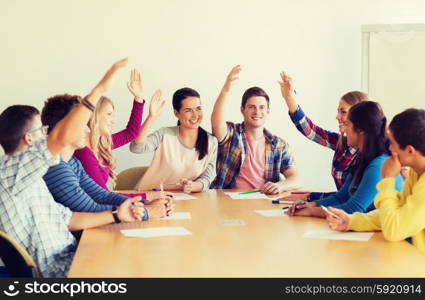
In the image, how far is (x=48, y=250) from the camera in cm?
207

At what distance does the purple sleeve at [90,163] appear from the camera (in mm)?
2980

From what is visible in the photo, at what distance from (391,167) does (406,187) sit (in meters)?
0.10

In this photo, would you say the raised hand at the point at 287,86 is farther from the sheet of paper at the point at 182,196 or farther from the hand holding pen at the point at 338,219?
the hand holding pen at the point at 338,219

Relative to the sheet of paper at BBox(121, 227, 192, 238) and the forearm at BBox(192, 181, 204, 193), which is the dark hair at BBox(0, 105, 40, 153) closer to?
the sheet of paper at BBox(121, 227, 192, 238)

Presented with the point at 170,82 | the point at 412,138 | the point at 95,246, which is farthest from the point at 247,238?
the point at 170,82

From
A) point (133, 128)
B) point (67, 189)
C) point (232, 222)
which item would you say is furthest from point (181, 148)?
point (67, 189)

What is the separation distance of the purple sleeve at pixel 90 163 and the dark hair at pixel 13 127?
0.77 m

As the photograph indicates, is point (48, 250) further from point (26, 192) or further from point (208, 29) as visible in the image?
point (208, 29)

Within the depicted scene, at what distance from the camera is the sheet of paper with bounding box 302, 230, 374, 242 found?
2145 millimetres

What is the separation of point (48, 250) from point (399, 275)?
4.16 ft

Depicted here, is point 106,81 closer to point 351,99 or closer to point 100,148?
point 100,148

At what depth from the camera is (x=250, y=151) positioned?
3.78m

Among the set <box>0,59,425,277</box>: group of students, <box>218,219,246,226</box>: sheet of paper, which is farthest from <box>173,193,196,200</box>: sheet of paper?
<box>218,219,246,226</box>: sheet of paper

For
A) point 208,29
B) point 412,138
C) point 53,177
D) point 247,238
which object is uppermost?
point 208,29
